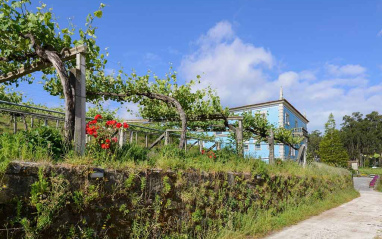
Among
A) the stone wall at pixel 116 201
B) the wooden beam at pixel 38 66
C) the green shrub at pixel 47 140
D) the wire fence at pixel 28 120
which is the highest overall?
the wooden beam at pixel 38 66

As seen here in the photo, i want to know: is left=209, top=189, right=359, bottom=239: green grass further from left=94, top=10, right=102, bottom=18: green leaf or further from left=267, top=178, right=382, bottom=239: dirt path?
left=94, top=10, right=102, bottom=18: green leaf

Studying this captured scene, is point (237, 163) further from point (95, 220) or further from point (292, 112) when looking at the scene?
point (292, 112)

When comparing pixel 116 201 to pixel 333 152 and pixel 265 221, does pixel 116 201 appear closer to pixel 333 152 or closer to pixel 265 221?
pixel 265 221

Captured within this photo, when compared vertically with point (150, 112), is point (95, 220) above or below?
below

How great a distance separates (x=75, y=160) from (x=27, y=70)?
333 centimetres

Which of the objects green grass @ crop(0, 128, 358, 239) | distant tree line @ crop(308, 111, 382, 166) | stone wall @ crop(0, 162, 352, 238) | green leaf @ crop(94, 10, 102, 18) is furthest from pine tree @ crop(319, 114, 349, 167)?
green leaf @ crop(94, 10, 102, 18)

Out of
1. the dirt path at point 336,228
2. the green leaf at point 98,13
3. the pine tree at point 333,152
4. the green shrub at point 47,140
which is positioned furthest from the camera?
the pine tree at point 333,152

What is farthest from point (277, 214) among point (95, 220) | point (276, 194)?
point (95, 220)

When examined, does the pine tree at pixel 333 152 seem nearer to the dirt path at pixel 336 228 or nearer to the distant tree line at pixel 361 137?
the distant tree line at pixel 361 137

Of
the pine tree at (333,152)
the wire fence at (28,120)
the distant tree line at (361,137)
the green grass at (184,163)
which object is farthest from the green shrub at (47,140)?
the distant tree line at (361,137)

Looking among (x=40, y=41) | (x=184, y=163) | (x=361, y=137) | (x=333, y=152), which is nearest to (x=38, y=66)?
(x=40, y=41)

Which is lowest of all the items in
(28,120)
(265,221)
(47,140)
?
(265,221)

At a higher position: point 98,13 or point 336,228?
point 98,13

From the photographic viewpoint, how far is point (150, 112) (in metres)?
10.9
